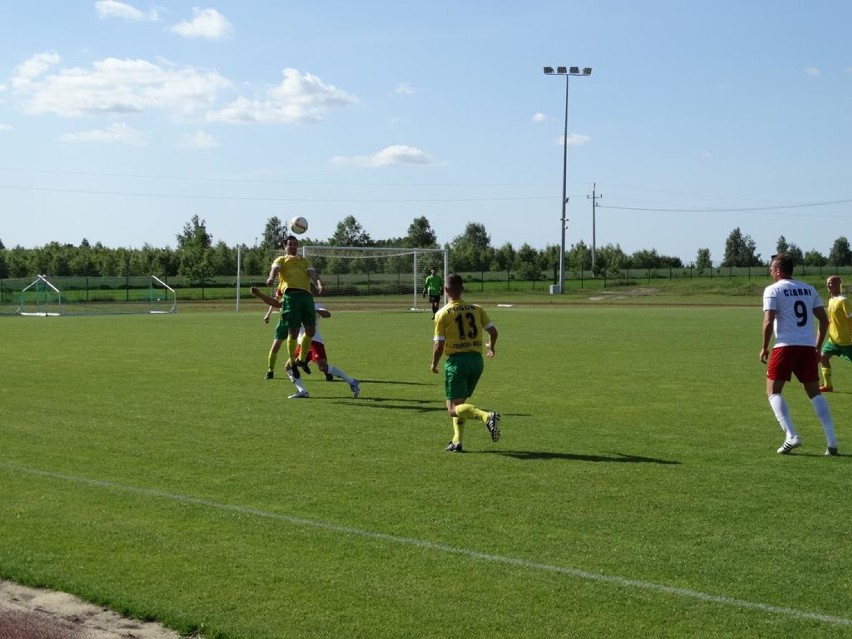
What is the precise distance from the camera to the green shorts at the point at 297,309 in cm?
1479

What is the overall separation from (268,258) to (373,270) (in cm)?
2687

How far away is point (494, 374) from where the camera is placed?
17.5 m

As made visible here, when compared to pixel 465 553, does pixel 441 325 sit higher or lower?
higher

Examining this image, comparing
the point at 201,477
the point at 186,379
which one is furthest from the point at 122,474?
the point at 186,379

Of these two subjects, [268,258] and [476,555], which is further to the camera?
[268,258]

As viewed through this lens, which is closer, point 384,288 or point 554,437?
point 554,437

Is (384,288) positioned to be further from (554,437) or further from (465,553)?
(465,553)

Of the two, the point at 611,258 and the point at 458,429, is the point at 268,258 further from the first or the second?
the point at 458,429

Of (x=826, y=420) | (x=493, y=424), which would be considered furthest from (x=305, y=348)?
(x=826, y=420)

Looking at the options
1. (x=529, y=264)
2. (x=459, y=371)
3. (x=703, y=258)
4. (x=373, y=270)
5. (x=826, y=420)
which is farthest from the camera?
(x=703, y=258)

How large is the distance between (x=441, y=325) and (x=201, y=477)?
2786 mm

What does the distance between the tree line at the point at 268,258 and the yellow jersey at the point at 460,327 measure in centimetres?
4896

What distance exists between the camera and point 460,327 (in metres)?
10.1

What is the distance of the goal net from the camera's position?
50344mm
